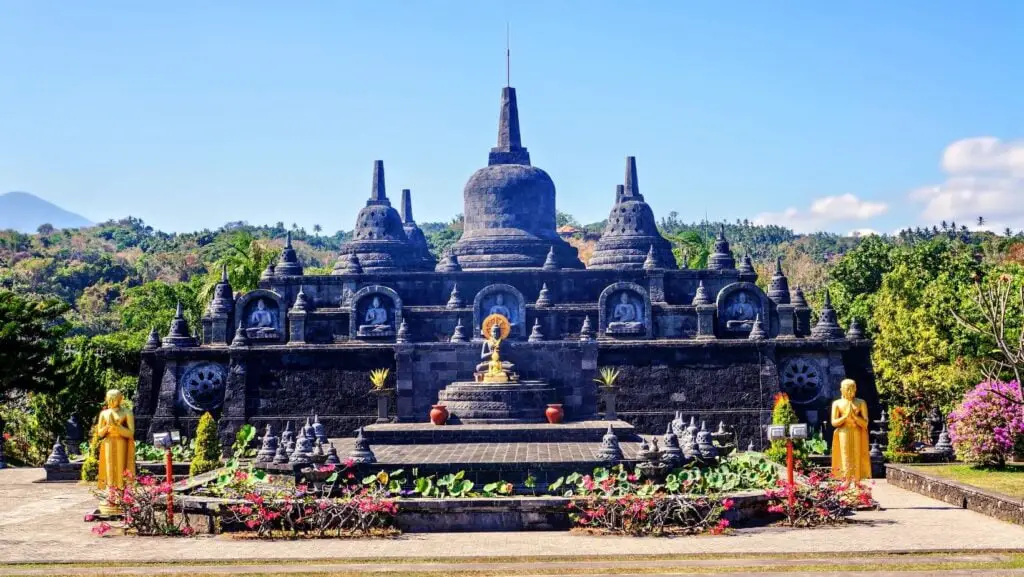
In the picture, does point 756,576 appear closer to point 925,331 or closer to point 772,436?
point 772,436

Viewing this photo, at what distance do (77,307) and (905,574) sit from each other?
86.0m

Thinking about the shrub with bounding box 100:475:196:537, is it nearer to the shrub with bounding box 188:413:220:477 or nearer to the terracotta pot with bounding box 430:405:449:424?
the terracotta pot with bounding box 430:405:449:424

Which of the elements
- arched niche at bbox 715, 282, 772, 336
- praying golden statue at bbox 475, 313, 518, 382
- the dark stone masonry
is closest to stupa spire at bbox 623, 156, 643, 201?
the dark stone masonry

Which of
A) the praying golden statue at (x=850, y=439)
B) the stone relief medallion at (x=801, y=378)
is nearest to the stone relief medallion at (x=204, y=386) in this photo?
the stone relief medallion at (x=801, y=378)

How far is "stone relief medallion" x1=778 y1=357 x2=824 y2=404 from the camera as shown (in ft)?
133

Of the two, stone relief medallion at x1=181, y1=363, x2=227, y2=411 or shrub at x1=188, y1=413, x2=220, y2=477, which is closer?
shrub at x1=188, y1=413, x2=220, y2=477

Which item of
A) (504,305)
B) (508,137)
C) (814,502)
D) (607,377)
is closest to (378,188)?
(508,137)

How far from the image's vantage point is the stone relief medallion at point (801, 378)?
40.5 meters

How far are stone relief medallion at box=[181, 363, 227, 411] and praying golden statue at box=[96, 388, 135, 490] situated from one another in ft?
55.7

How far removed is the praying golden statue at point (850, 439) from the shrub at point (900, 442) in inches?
401

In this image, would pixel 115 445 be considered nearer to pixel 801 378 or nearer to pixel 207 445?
pixel 207 445

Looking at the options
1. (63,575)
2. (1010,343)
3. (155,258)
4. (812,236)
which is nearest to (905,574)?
(63,575)

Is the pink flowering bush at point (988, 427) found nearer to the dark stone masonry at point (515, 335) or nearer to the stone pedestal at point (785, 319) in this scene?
the dark stone masonry at point (515, 335)

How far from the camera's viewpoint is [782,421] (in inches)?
1416
